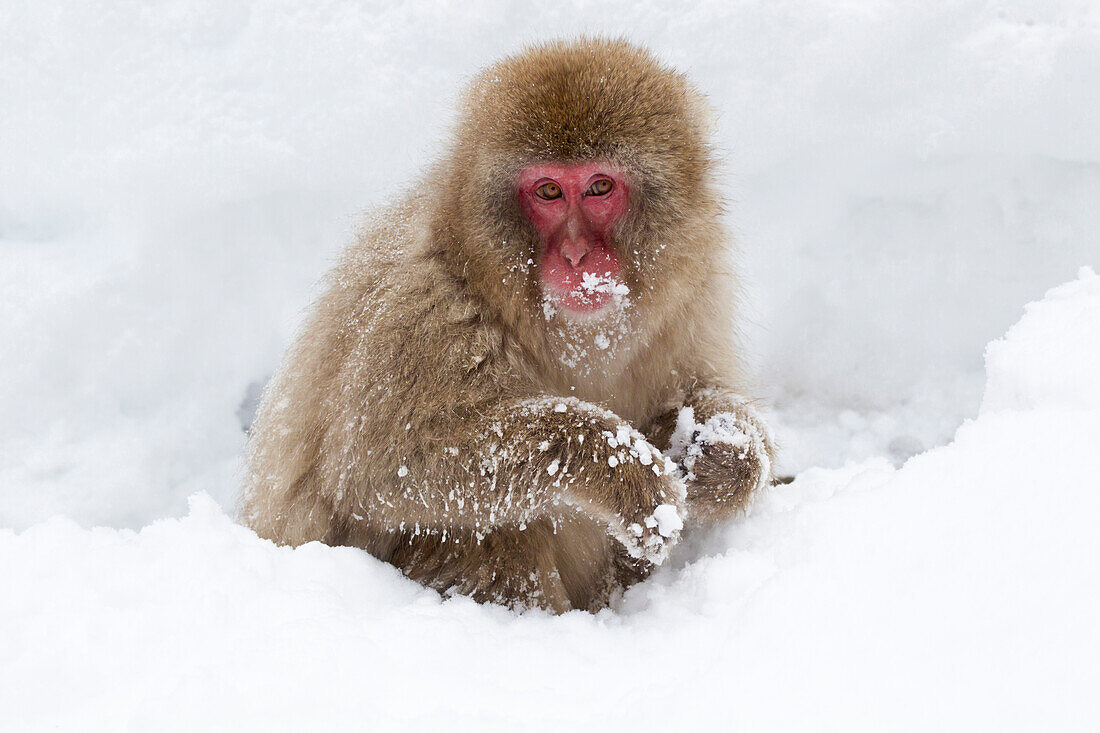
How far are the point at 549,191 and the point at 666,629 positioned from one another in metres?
1.09

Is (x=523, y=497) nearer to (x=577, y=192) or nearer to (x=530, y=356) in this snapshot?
(x=530, y=356)

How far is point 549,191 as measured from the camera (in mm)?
2205

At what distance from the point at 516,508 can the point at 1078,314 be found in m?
1.55

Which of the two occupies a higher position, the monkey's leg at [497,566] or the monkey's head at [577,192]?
the monkey's head at [577,192]

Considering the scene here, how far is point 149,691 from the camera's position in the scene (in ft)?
4.27

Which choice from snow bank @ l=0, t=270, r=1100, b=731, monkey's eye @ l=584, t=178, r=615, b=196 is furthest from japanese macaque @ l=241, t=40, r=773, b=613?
snow bank @ l=0, t=270, r=1100, b=731

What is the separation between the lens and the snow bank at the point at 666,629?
1.22 meters

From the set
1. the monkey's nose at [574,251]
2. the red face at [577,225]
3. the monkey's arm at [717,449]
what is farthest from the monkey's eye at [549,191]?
the monkey's arm at [717,449]

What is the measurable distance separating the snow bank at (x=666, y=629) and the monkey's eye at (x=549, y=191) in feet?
3.17

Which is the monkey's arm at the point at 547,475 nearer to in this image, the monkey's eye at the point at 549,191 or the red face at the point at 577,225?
the red face at the point at 577,225

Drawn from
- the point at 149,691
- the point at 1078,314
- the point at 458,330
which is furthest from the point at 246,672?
the point at 1078,314

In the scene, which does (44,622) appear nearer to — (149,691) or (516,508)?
(149,691)

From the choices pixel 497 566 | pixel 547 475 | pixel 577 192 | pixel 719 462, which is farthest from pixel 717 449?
pixel 577 192

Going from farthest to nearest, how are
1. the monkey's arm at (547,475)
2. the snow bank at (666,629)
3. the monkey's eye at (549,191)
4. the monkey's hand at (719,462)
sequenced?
1. the monkey's hand at (719,462)
2. the monkey's eye at (549,191)
3. the monkey's arm at (547,475)
4. the snow bank at (666,629)
